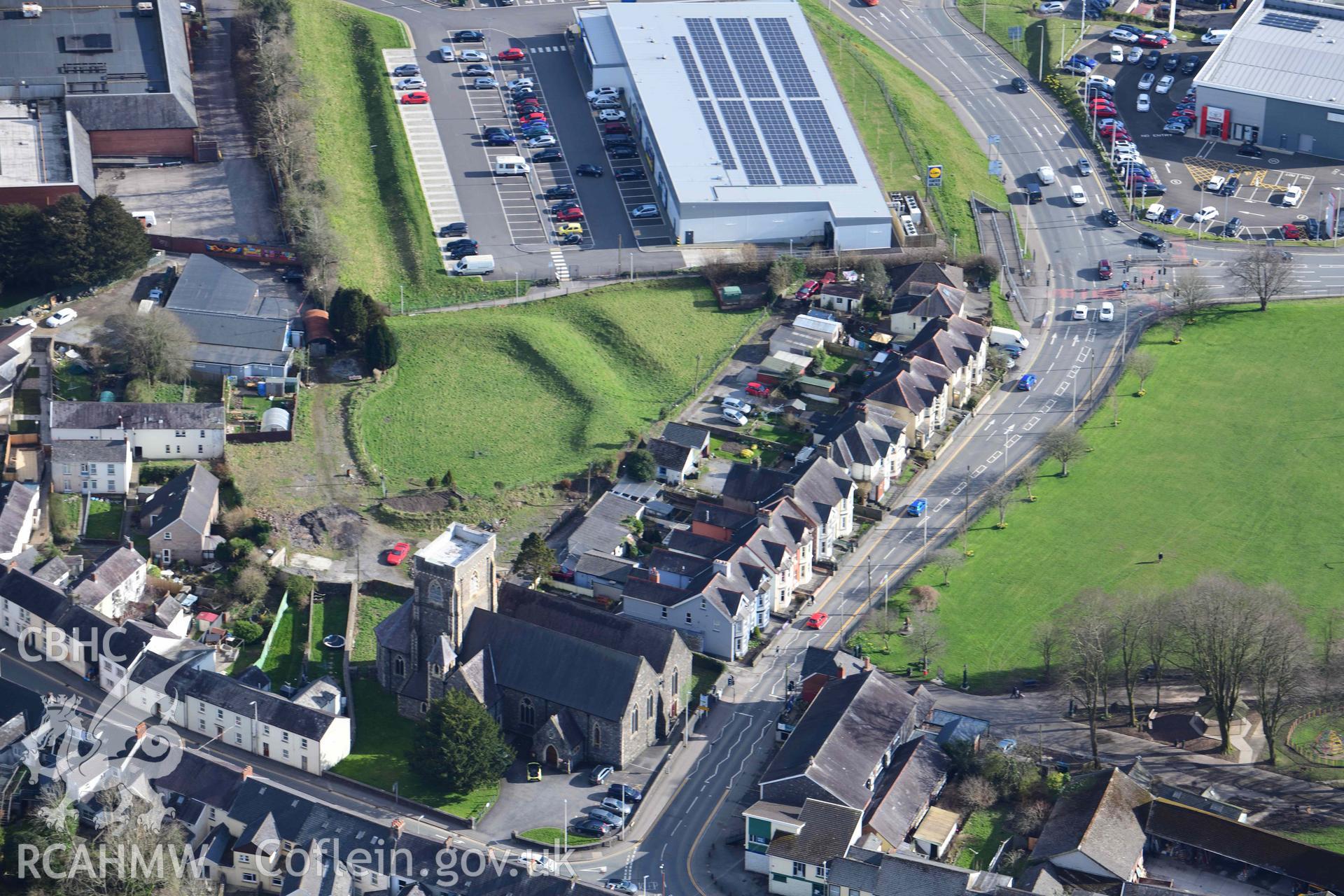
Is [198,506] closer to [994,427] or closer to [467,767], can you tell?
[467,767]

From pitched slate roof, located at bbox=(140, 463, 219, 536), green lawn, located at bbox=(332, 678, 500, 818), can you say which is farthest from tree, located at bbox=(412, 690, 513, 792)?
pitched slate roof, located at bbox=(140, 463, 219, 536)

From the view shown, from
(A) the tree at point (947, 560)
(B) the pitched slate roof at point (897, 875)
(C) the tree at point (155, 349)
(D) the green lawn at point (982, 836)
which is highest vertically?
(C) the tree at point (155, 349)

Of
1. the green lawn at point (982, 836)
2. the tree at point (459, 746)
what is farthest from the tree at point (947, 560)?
the tree at point (459, 746)

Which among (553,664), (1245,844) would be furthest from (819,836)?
(1245,844)

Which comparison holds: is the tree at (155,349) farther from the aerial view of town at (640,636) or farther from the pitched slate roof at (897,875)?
the pitched slate roof at (897,875)

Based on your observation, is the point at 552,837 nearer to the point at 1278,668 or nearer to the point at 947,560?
the point at 947,560

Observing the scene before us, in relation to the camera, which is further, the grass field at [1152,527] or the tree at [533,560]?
the tree at [533,560]

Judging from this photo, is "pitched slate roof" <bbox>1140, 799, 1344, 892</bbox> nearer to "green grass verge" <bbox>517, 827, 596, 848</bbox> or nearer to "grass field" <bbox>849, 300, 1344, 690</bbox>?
"grass field" <bbox>849, 300, 1344, 690</bbox>
